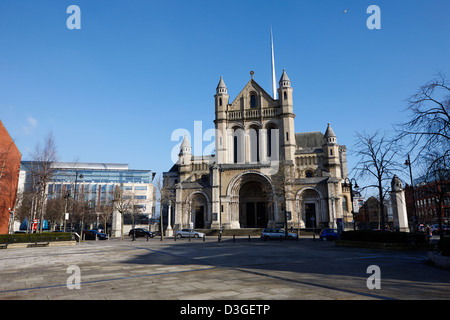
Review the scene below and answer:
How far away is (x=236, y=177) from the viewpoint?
45719 millimetres

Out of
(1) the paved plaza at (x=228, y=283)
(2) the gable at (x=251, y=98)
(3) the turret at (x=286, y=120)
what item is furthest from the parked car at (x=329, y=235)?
(2) the gable at (x=251, y=98)

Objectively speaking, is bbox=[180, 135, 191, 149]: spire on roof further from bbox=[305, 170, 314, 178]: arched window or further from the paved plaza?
the paved plaza

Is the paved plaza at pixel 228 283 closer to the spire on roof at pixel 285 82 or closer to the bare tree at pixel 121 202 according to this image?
the bare tree at pixel 121 202

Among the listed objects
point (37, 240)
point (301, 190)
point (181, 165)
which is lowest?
point (37, 240)

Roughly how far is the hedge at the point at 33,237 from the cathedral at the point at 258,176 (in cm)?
1744

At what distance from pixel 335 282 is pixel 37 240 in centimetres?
2754

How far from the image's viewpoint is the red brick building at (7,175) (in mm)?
29872

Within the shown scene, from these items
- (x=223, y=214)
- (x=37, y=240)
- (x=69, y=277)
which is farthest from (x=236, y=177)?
(x=69, y=277)

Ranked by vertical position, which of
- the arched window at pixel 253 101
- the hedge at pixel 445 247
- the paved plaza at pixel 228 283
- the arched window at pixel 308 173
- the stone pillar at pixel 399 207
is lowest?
the paved plaza at pixel 228 283

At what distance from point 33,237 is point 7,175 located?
30.9 feet

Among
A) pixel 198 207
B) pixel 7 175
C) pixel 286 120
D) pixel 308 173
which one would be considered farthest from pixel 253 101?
pixel 7 175

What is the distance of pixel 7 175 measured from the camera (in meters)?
31.2
